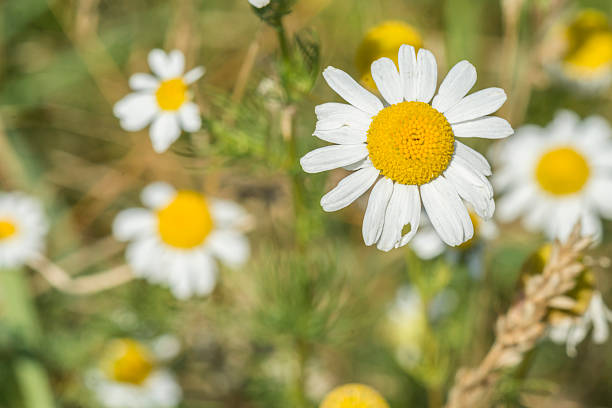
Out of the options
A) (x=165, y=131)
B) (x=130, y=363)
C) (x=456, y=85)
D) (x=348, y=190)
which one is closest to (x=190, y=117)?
(x=165, y=131)

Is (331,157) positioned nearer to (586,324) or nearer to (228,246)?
(586,324)

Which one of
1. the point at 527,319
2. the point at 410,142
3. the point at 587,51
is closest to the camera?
the point at 410,142

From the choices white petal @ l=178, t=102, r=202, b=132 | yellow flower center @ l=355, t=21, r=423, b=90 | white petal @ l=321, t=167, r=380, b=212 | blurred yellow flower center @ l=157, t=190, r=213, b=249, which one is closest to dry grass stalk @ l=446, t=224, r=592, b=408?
white petal @ l=321, t=167, r=380, b=212

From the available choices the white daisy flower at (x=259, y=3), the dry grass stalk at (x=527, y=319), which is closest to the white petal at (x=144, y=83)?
the white daisy flower at (x=259, y=3)

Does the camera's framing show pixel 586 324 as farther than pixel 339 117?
Yes

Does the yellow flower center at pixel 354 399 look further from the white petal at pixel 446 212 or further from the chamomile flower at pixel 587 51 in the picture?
the chamomile flower at pixel 587 51

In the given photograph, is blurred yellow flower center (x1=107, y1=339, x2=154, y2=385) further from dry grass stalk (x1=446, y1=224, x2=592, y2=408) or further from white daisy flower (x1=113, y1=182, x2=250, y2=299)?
dry grass stalk (x1=446, y1=224, x2=592, y2=408)
